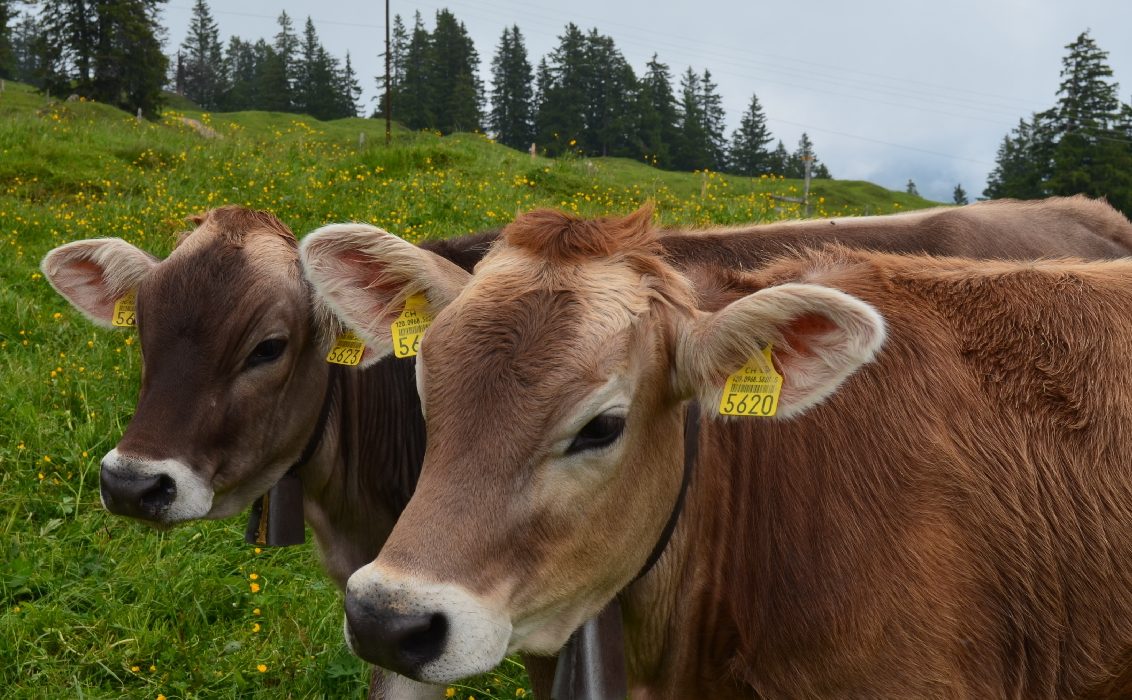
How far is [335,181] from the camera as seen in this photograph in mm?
12656

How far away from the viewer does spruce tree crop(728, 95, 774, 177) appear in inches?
3750

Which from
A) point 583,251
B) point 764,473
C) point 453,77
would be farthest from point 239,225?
point 453,77

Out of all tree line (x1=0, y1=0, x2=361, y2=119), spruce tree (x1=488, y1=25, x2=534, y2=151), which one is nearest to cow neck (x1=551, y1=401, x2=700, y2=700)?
tree line (x1=0, y1=0, x2=361, y2=119)

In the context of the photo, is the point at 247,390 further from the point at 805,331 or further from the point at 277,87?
the point at 277,87

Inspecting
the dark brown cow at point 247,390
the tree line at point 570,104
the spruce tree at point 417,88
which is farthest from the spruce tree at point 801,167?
the dark brown cow at point 247,390

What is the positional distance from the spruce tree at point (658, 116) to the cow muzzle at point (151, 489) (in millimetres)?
76649

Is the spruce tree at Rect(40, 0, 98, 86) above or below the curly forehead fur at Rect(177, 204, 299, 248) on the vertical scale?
above

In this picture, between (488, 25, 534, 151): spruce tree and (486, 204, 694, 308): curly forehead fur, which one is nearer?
(486, 204, 694, 308): curly forehead fur

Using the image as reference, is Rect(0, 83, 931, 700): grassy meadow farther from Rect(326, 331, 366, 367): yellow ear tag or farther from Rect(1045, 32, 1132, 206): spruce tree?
Rect(1045, 32, 1132, 206): spruce tree

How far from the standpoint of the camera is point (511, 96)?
9488 centimetres

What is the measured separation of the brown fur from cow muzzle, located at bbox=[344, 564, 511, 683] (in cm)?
17

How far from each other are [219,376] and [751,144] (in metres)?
99.2

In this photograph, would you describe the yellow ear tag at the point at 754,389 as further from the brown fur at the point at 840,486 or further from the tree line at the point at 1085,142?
the tree line at the point at 1085,142

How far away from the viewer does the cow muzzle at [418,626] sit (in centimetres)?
190
